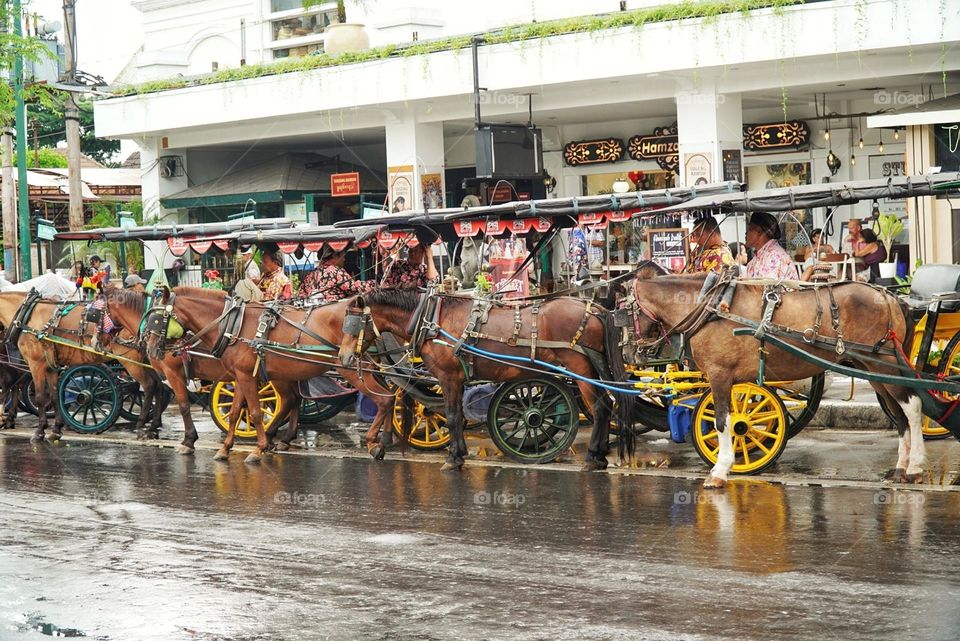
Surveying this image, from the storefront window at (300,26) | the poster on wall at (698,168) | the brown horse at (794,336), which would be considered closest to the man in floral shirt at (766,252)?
the brown horse at (794,336)

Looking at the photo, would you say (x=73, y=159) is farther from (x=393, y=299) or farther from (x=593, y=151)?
(x=393, y=299)

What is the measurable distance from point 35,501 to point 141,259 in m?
16.4

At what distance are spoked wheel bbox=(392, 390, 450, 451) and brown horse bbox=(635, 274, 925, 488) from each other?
11.1ft

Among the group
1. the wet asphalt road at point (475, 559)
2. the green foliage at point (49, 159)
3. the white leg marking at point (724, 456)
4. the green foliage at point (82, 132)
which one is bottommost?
the wet asphalt road at point (475, 559)

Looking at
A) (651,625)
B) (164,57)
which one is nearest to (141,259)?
(164,57)

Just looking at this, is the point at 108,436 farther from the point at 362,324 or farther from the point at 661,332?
the point at 661,332

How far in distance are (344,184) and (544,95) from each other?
20.5ft

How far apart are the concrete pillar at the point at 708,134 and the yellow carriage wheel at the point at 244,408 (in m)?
9.31

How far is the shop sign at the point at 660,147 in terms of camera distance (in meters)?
25.0

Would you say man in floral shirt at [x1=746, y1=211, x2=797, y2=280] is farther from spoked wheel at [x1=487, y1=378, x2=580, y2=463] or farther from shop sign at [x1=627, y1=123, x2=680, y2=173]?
shop sign at [x1=627, y1=123, x2=680, y2=173]

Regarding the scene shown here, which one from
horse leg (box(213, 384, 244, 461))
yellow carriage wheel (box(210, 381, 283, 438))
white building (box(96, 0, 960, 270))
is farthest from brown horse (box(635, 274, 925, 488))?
white building (box(96, 0, 960, 270))

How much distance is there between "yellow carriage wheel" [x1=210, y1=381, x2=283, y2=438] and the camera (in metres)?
14.6

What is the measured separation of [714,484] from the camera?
34.4ft

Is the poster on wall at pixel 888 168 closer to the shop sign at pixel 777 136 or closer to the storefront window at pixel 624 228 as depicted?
the shop sign at pixel 777 136
